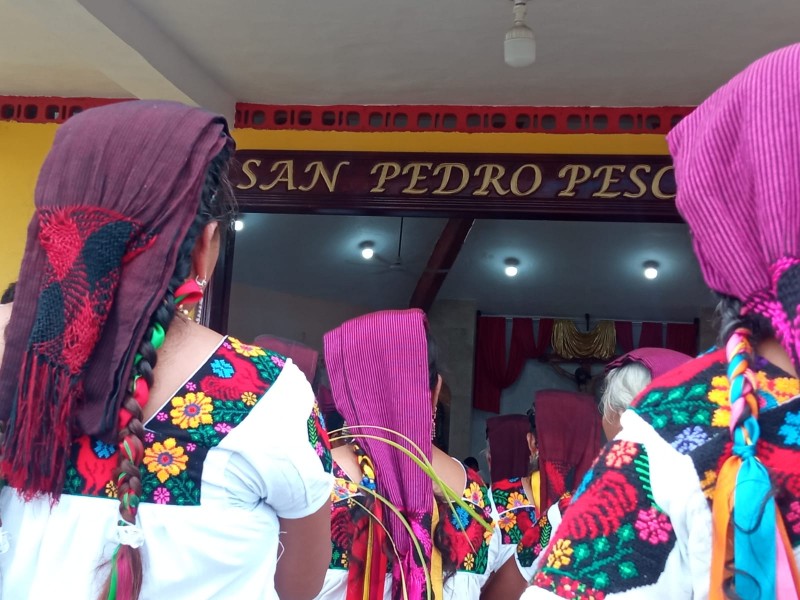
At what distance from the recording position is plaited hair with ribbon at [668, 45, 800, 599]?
27.6 inches

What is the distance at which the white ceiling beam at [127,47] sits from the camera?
9.52 feet

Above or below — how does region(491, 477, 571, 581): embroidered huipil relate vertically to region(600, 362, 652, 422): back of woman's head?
below

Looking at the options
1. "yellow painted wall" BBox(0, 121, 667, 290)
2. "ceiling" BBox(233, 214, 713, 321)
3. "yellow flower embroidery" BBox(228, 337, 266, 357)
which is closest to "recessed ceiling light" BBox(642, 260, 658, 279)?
"ceiling" BBox(233, 214, 713, 321)

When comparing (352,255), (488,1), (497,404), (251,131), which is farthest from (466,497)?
(497,404)

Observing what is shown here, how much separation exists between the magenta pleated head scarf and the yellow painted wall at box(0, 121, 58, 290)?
2.61 meters

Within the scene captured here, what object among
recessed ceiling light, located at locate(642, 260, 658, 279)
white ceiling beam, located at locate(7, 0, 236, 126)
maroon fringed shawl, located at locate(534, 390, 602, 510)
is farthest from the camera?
recessed ceiling light, located at locate(642, 260, 658, 279)

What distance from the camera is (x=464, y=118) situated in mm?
4098

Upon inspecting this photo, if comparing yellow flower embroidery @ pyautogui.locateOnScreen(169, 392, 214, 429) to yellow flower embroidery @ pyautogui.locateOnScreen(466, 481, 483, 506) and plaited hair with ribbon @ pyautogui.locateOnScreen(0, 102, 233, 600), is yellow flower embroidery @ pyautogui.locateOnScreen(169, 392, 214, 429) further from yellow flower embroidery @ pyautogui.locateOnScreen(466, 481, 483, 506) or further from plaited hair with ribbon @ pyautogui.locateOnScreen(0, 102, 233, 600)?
yellow flower embroidery @ pyautogui.locateOnScreen(466, 481, 483, 506)

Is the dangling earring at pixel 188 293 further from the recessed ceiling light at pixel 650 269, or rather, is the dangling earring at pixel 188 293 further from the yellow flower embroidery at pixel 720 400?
the recessed ceiling light at pixel 650 269

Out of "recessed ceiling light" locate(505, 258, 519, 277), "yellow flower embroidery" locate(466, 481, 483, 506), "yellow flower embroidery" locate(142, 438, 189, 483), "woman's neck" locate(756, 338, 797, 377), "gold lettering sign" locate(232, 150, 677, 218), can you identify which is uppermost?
"recessed ceiling light" locate(505, 258, 519, 277)

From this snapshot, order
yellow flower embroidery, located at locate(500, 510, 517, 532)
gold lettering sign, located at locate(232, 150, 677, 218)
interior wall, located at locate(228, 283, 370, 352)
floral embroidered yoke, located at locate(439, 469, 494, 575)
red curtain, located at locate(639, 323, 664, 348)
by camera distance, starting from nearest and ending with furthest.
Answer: floral embroidered yoke, located at locate(439, 469, 494, 575) < yellow flower embroidery, located at locate(500, 510, 517, 532) < gold lettering sign, located at locate(232, 150, 677, 218) < interior wall, located at locate(228, 283, 370, 352) < red curtain, located at locate(639, 323, 664, 348)

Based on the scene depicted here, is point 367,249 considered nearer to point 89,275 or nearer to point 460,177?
point 460,177

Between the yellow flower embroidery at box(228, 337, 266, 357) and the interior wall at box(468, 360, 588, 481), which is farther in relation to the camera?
the interior wall at box(468, 360, 588, 481)

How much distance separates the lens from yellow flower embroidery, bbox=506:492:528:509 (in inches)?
100
